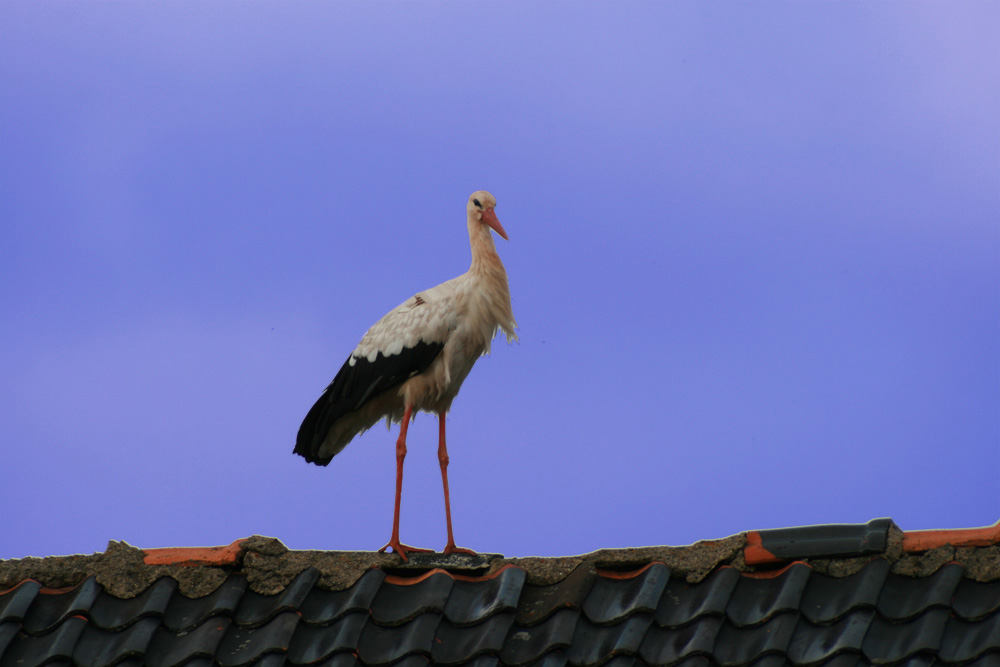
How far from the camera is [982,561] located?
3.44 meters

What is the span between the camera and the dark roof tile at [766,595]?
3416 millimetres

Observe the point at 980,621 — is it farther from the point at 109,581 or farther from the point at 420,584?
the point at 109,581

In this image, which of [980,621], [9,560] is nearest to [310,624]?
[9,560]

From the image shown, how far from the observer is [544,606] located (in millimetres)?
3619

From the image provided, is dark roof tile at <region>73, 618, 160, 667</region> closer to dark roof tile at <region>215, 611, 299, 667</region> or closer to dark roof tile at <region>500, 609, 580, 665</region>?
dark roof tile at <region>215, 611, 299, 667</region>

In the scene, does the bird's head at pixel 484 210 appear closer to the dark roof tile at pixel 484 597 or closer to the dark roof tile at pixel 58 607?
the dark roof tile at pixel 484 597

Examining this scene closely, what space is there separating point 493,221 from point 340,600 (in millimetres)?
3322

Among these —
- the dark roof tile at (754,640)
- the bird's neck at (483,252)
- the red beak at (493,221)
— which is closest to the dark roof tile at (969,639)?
the dark roof tile at (754,640)

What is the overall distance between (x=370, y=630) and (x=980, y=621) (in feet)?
6.03

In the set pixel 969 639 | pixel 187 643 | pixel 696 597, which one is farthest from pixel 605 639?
pixel 187 643

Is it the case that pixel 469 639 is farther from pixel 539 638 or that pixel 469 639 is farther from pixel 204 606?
pixel 204 606

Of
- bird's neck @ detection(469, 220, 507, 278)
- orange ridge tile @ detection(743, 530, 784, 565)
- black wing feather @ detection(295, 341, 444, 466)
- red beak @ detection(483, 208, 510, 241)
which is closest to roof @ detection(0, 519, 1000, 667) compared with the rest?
orange ridge tile @ detection(743, 530, 784, 565)

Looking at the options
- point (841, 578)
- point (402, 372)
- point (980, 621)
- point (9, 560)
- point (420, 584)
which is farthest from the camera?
point (402, 372)

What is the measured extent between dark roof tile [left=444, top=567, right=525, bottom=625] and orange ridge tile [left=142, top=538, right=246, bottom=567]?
→ 80cm
